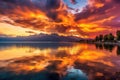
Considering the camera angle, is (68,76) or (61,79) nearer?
(61,79)

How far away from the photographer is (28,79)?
14.5 metres

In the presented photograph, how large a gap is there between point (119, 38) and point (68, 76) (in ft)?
332

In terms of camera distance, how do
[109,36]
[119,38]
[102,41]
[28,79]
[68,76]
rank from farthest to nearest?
[102,41] → [109,36] → [119,38] → [68,76] → [28,79]

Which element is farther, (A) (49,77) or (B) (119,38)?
(B) (119,38)

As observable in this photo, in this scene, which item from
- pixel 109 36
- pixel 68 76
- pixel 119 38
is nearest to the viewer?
pixel 68 76

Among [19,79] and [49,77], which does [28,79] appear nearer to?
[19,79]

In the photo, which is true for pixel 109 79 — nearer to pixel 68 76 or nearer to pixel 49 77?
pixel 68 76

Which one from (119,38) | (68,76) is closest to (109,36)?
(119,38)

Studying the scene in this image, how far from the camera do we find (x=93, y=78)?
1501 cm

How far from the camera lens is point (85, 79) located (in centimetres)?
1484

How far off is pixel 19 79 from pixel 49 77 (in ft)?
6.71

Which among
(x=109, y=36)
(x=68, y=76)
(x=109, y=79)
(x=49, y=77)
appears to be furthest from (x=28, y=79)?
(x=109, y=36)

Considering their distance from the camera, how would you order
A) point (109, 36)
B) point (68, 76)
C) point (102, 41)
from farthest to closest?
1. point (102, 41)
2. point (109, 36)
3. point (68, 76)

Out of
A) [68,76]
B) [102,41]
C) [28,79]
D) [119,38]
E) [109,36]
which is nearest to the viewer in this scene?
[28,79]
